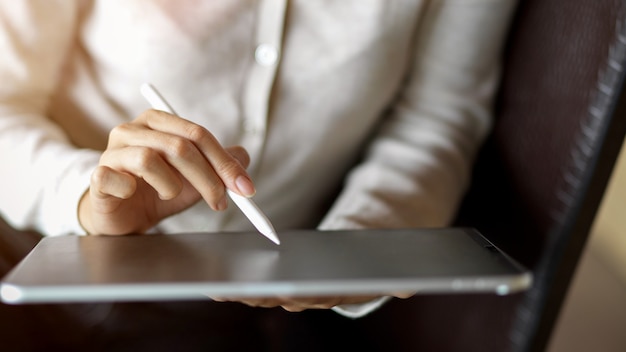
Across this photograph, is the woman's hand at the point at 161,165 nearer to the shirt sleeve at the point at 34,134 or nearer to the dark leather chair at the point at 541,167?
the shirt sleeve at the point at 34,134

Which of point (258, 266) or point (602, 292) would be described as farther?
point (602, 292)

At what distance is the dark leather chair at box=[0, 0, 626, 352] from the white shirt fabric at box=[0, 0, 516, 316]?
1.2 inches

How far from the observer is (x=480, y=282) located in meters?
0.29

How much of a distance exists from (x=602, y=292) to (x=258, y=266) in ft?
2.77

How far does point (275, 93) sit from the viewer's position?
0.54m

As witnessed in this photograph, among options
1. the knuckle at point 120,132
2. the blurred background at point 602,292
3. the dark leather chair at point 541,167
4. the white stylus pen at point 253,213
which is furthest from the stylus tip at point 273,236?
the blurred background at point 602,292

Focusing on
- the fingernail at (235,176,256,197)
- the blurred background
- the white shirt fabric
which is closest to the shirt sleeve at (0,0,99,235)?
the white shirt fabric

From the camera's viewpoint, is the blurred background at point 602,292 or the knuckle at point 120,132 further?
the blurred background at point 602,292

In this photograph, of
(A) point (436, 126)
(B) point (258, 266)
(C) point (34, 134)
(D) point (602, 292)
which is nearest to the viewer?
(B) point (258, 266)

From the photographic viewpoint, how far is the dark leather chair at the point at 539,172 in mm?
447

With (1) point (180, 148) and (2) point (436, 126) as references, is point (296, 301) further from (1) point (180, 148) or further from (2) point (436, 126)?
(2) point (436, 126)

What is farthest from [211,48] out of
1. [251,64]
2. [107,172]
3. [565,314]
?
[565,314]

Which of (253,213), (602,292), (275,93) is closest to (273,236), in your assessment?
(253,213)

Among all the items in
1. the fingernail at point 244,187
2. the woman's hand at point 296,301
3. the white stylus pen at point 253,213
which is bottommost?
the woman's hand at point 296,301
